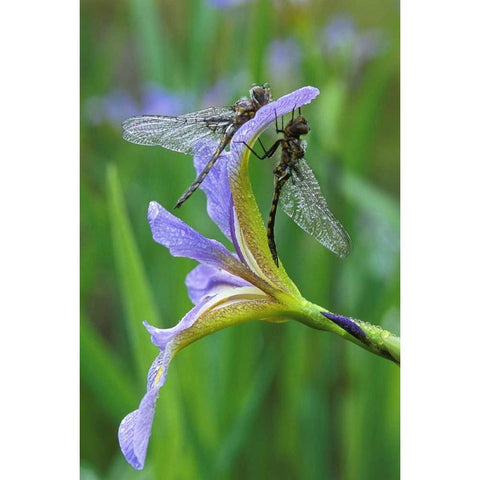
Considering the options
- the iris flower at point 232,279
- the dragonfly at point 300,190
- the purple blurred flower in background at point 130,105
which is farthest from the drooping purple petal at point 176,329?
the purple blurred flower in background at point 130,105

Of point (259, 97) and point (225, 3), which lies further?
point (225, 3)

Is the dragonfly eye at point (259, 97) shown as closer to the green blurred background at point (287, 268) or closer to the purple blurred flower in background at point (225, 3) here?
the green blurred background at point (287, 268)

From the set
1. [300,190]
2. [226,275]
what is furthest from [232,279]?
[300,190]

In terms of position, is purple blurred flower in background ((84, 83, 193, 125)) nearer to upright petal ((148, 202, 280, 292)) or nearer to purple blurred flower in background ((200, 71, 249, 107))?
purple blurred flower in background ((200, 71, 249, 107))

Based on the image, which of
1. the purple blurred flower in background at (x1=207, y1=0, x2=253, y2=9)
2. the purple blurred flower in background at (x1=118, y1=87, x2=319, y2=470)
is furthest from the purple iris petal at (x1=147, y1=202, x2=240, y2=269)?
the purple blurred flower in background at (x1=207, y1=0, x2=253, y2=9)

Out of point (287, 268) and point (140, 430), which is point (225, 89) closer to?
point (287, 268)

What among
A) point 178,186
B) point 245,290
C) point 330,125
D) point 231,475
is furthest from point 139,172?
point 245,290
